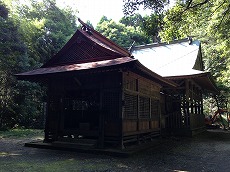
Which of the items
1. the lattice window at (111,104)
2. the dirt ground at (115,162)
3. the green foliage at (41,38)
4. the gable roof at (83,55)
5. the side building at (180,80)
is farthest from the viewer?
the green foliage at (41,38)

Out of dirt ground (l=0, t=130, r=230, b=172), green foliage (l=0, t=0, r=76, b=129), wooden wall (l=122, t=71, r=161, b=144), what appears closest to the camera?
dirt ground (l=0, t=130, r=230, b=172)

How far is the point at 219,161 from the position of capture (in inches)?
278

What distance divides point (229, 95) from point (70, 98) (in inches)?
699

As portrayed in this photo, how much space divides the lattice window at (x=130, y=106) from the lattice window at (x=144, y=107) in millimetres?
579

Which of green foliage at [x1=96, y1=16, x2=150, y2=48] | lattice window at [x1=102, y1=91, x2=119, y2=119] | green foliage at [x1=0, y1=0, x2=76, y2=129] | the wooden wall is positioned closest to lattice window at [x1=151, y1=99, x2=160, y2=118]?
the wooden wall

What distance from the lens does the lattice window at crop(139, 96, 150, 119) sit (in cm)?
990

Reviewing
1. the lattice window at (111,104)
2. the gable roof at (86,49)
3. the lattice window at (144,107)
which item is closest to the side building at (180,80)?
the lattice window at (144,107)

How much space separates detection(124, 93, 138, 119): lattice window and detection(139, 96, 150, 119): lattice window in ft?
1.90

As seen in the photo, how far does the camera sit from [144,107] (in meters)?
10.2

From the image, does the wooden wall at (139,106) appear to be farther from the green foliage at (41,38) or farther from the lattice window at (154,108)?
the green foliage at (41,38)

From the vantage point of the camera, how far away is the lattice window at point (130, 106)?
338 inches

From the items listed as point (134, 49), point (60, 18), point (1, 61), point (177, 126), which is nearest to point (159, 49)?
point (134, 49)

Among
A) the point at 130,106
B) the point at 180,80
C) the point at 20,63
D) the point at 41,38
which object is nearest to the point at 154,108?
the point at 130,106

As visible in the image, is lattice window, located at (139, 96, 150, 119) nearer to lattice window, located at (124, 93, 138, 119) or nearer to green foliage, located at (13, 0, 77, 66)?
lattice window, located at (124, 93, 138, 119)
